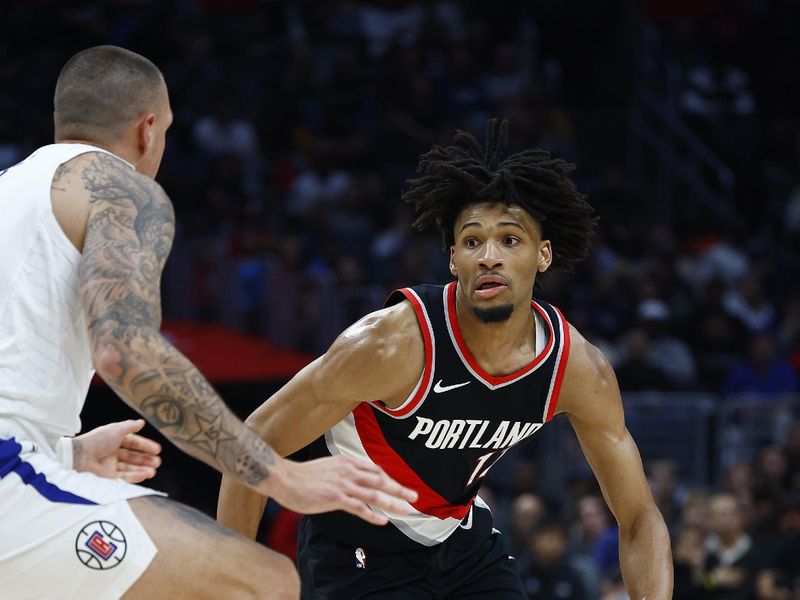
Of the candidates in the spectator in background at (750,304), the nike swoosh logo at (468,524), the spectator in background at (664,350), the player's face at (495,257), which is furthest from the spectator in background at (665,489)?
the player's face at (495,257)

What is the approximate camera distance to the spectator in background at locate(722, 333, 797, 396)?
11.5 meters

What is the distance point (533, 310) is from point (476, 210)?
0.50 meters

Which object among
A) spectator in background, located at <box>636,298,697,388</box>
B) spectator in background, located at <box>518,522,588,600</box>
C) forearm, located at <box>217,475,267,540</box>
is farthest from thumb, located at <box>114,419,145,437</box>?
spectator in background, located at <box>636,298,697,388</box>

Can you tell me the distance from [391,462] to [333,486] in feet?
4.78

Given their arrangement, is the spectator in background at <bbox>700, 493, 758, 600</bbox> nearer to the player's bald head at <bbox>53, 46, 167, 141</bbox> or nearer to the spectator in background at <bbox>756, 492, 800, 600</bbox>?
the spectator in background at <bbox>756, 492, 800, 600</bbox>

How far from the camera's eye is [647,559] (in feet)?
16.5

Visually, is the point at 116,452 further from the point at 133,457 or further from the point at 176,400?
the point at 176,400

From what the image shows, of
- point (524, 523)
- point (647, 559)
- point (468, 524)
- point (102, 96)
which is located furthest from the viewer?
point (524, 523)

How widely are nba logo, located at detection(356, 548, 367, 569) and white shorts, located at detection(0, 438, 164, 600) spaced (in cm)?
158

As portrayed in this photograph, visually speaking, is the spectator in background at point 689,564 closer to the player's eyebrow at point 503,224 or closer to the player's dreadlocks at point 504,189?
the player's dreadlocks at point 504,189

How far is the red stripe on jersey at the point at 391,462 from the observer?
4945 mm

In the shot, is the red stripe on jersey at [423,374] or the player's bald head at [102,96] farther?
the red stripe on jersey at [423,374]

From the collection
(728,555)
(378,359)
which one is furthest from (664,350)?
(378,359)

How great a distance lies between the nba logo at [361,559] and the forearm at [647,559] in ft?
3.29
